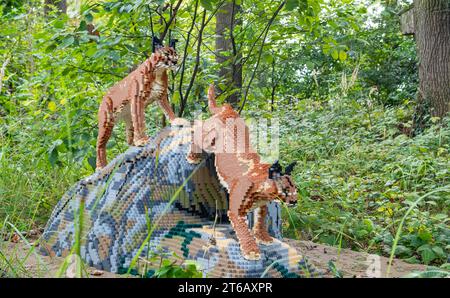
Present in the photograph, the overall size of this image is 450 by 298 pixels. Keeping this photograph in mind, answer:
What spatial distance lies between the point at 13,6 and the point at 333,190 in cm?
392

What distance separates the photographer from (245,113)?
7.09 metres

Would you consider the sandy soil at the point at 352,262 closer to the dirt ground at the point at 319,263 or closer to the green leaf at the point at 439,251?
the dirt ground at the point at 319,263

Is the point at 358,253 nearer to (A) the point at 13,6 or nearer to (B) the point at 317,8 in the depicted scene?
(B) the point at 317,8

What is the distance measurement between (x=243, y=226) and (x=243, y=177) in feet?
0.73

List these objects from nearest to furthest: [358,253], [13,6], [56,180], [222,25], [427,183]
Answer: [358,253], [56,180], [427,183], [13,6], [222,25]

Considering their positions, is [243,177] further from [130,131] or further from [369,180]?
[369,180]

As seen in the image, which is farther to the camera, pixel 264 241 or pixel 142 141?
pixel 142 141

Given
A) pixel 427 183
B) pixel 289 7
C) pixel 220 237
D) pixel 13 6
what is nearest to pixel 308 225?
pixel 427 183

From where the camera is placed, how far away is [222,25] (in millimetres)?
6617

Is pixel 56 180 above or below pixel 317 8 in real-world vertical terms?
below

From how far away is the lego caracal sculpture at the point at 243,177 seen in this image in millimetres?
2443

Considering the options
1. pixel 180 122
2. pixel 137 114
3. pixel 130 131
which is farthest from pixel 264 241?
pixel 130 131

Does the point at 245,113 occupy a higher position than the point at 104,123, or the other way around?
the point at 245,113
